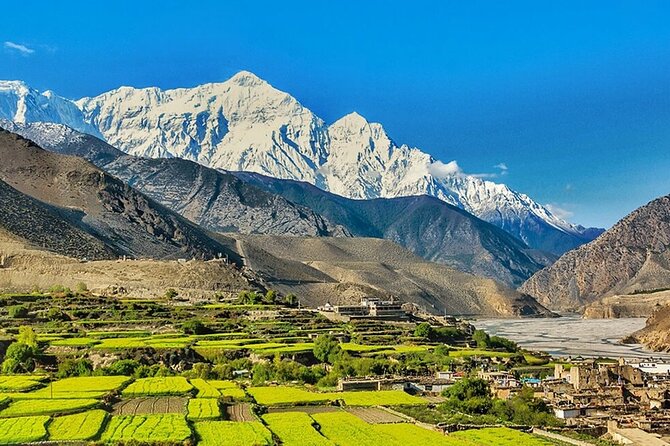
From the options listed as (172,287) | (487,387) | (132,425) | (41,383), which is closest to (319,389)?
(487,387)

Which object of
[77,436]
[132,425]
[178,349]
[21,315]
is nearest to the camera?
[77,436]

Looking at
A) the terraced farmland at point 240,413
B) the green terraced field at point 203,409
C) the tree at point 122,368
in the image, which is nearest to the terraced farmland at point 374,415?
the terraced farmland at point 240,413

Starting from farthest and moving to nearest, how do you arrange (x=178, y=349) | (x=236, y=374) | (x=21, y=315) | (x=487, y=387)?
(x=21, y=315) < (x=178, y=349) < (x=236, y=374) < (x=487, y=387)

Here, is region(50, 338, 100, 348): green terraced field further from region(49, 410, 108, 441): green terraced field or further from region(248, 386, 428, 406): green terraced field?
region(49, 410, 108, 441): green terraced field

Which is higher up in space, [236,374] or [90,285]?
[90,285]

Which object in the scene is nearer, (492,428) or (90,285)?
(492,428)

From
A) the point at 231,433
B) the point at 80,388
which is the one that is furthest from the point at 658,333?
the point at 231,433

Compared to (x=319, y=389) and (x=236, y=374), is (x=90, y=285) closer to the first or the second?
(x=236, y=374)
